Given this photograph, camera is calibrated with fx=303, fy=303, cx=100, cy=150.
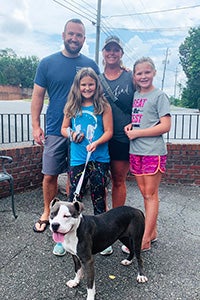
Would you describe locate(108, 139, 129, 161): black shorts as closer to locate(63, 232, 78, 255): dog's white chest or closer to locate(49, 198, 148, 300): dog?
locate(49, 198, 148, 300): dog

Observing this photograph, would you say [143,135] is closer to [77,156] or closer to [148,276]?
[77,156]

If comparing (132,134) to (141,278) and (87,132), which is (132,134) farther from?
(141,278)

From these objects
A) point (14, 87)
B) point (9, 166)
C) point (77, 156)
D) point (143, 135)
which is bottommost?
point (9, 166)

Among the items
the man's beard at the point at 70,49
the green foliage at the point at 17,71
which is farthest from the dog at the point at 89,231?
the green foliage at the point at 17,71

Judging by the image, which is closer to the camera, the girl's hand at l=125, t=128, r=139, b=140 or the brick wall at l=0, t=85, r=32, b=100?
the girl's hand at l=125, t=128, r=139, b=140

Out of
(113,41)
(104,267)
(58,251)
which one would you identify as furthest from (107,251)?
(113,41)

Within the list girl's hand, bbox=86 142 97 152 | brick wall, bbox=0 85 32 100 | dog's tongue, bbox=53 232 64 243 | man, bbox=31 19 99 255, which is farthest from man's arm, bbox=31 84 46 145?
brick wall, bbox=0 85 32 100

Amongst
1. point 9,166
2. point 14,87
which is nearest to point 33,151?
point 9,166

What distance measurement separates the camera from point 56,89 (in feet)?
9.99

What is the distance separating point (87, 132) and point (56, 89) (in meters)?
0.72

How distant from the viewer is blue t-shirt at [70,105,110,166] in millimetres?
2592

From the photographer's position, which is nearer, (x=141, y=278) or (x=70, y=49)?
(x=141, y=278)

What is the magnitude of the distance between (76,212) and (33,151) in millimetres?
2910

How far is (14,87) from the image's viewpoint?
4319 cm
